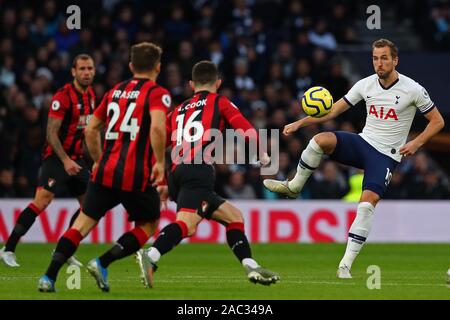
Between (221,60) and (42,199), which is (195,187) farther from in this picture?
(221,60)

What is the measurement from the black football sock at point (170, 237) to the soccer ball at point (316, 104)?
7.14 feet

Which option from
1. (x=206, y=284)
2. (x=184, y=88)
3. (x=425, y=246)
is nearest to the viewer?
(x=206, y=284)

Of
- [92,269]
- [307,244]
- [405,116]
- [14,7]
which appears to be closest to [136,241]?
[92,269]

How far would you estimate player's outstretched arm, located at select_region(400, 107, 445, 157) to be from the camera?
11.1 meters

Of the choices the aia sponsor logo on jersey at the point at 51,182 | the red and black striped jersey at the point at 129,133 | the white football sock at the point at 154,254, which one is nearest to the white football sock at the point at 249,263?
the white football sock at the point at 154,254

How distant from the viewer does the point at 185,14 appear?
23656 mm

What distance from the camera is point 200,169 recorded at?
10.1m

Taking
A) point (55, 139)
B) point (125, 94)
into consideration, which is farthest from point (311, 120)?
point (55, 139)

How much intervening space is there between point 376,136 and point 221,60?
426 inches

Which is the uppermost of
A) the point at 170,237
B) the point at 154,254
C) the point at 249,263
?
the point at 170,237

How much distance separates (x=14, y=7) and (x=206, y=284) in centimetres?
1317

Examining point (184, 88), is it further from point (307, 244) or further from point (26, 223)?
point (26, 223)

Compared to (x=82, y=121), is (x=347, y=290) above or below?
below

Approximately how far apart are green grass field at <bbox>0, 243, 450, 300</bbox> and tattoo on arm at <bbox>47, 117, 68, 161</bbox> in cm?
132
